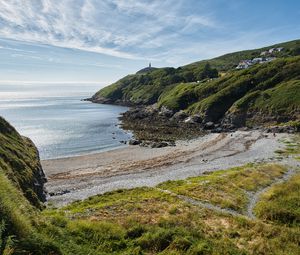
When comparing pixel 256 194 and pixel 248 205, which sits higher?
pixel 248 205

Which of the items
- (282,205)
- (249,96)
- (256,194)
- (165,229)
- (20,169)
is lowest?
(256,194)

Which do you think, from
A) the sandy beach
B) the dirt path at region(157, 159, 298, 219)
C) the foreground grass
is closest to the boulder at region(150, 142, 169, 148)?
the sandy beach

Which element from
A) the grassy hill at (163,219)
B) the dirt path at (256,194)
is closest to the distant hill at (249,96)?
the dirt path at (256,194)

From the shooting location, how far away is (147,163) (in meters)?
63.1

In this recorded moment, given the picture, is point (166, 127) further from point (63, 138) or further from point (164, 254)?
point (164, 254)

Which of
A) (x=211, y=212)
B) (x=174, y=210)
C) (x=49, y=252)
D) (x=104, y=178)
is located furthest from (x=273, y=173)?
(x=49, y=252)

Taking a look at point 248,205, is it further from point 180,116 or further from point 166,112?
point 166,112

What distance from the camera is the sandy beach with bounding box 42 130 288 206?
1843 inches

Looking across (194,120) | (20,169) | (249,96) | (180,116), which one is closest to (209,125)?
(194,120)

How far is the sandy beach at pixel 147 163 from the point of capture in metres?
46.8

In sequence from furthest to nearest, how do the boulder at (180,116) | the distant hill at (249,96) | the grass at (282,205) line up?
1. the boulder at (180,116)
2. the distant hill at (249,96)
3. the grass at (282,205)

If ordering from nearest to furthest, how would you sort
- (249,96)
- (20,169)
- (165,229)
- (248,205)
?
(165,229) → (248,205) → (20,169) → (249,96)

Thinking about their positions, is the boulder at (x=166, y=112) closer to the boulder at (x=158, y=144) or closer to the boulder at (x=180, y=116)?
the boulder at (x=180, y=116)

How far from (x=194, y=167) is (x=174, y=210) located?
27.9 m
